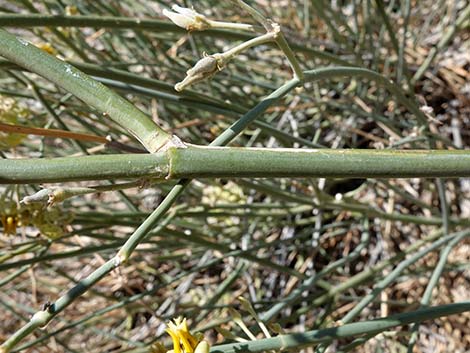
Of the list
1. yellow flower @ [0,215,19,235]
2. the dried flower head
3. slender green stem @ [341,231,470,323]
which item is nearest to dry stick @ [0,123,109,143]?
yellow flower @ [0,215,19,235]

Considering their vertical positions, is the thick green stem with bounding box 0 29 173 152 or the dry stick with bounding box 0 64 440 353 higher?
the thick green stem with bounding box 0 29 173 152

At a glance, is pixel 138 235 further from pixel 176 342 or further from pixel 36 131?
pixel 36 131

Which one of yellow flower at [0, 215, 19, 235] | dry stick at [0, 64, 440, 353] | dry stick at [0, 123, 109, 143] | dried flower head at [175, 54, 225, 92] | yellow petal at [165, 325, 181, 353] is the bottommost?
yellow petal at [165, 325, 181, 353]

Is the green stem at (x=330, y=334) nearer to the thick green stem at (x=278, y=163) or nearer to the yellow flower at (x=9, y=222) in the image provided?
the thick green stem at (x=278, y=163)

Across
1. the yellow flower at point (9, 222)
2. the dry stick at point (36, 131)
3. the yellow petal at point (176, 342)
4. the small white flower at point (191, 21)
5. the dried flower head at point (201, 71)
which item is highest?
the dry stick at point (36, 131)

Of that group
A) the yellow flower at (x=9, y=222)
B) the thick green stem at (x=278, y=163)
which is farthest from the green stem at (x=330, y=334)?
the yellow flower at (x=9, y=222)

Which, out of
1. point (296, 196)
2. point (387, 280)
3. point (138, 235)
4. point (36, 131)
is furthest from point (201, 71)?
point (296, 196)

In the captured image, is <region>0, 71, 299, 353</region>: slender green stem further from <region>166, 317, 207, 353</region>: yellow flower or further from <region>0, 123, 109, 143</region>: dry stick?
<region>0, 123, 109, 143</region>: dry stick

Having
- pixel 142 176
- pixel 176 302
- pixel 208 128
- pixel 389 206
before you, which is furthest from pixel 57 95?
pixel 142 176

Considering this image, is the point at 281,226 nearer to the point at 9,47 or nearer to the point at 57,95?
the point at 57,95

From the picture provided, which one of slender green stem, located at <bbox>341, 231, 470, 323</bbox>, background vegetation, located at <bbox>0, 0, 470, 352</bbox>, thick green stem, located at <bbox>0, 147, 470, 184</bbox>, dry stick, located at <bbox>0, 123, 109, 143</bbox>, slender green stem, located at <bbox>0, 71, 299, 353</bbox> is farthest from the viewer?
background vegetation, located at <bbox>0, 0, 470, 352</bbox>
